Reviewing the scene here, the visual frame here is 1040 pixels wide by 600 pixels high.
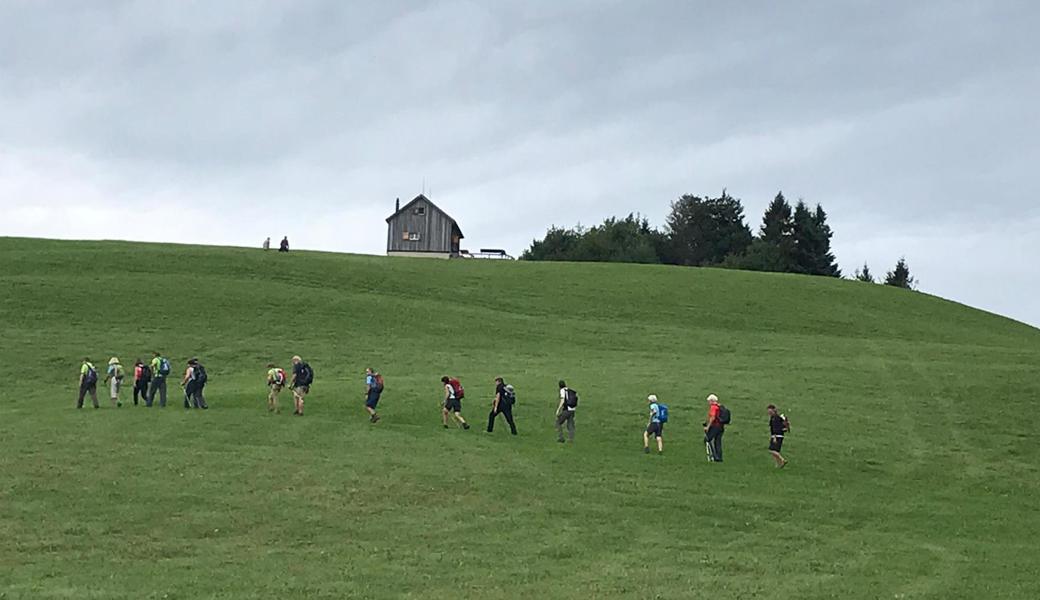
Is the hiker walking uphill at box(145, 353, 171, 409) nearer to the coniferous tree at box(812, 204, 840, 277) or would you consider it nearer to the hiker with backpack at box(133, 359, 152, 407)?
the hiker with backpack at box(133, 359, 152, 407)

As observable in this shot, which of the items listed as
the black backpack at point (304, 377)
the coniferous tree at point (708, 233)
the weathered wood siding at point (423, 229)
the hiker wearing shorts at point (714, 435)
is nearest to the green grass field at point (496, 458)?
the hiker wearing shorts at point (714, 435)

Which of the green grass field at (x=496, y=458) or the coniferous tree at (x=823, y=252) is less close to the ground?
the coniferous tree at (x=823, y=252)

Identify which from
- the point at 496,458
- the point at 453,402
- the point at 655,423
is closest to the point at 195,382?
the point at 453,402

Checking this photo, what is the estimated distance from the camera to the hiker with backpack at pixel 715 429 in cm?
3516

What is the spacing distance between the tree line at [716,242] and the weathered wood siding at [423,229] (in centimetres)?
2325

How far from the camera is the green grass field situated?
22.8 m

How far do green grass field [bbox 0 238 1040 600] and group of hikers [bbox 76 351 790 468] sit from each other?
0.72m

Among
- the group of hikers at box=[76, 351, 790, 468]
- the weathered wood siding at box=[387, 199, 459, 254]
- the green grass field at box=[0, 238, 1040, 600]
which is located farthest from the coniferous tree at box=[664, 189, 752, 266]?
the group of hikers at box=[76, 351, 790, 468]

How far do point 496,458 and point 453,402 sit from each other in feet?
17.6

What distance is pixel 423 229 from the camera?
13062 centimetres

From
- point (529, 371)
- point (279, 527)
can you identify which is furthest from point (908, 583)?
point (529, 371)

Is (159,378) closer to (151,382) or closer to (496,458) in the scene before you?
(151,382)

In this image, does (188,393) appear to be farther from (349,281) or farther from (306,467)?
(349,281)

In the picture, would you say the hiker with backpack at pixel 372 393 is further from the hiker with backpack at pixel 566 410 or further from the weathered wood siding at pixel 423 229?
the weathered wood siding at pixel 423 229
